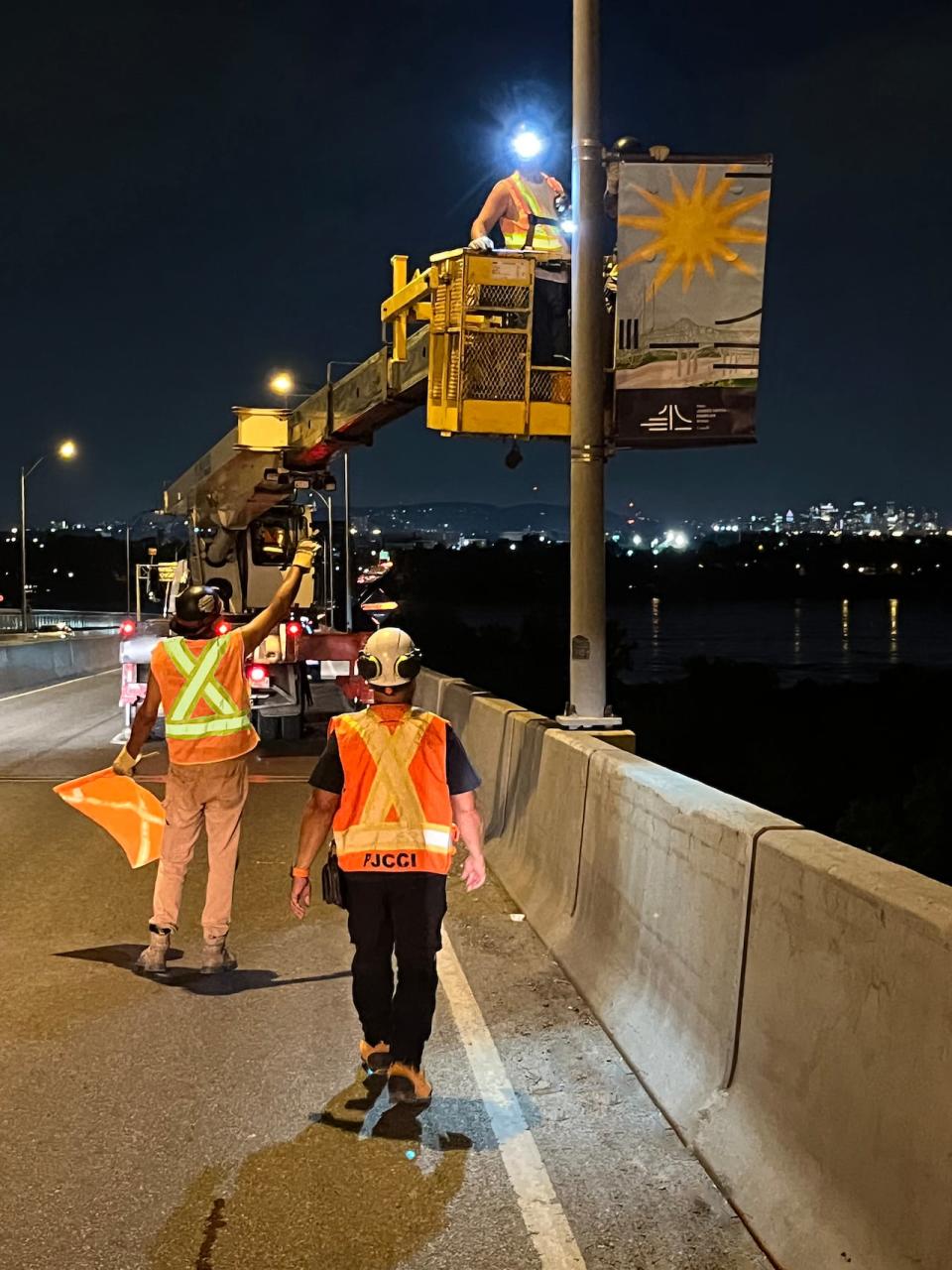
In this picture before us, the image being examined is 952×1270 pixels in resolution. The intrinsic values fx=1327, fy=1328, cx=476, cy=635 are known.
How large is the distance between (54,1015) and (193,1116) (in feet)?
5.14

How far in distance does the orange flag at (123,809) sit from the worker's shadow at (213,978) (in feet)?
2.80

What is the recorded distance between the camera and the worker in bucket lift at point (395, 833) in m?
5.01

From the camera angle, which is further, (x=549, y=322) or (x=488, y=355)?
(x=549, y=322)

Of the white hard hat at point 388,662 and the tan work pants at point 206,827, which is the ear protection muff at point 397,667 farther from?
the tan work pants at point 206,827

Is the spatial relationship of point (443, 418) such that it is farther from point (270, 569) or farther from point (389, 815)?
point (270, 569)

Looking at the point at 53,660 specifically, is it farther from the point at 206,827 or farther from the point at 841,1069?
the point at 841,1069

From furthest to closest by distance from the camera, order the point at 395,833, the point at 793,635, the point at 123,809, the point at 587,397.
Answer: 1. the point at 793,635
2. the point at 587,397
3. the point at 123,809
4. the point at 395,833

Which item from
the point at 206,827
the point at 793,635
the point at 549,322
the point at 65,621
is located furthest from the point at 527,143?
the point at 793,635

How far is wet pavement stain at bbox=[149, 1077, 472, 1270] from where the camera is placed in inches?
153

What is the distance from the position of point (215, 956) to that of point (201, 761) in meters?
1.02

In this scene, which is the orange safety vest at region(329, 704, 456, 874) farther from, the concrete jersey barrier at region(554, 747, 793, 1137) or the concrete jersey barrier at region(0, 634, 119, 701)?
the concrete jersey barrier at region(0, 634, 119, 701)

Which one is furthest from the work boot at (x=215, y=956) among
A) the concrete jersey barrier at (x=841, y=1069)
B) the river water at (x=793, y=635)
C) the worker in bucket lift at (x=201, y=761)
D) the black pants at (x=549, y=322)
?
the river water at (x=793, y=635)

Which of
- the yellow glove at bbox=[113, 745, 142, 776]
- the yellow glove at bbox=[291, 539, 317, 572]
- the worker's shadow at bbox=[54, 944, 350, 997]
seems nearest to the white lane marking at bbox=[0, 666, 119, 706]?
the yellow glove at bbox=[291, 539, 317, 572]

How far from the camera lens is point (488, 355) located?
8.89m
